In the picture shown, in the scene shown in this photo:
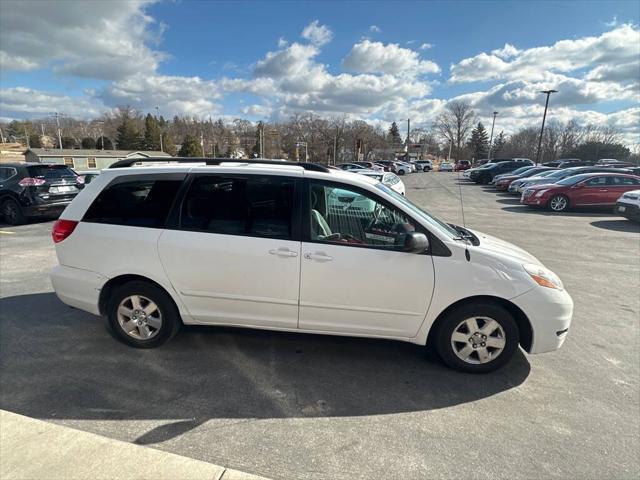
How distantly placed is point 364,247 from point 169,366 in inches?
81.3

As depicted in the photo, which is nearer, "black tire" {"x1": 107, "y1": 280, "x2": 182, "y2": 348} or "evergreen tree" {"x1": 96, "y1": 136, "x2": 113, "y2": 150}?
"black tire" {"x1": 107, "y1": 280, "x2": 182, "y2": 348}

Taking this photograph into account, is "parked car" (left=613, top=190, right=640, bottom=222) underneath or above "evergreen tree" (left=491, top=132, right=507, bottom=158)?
underneath

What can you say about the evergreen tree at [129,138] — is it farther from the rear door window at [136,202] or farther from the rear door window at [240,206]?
the rear door window at [240,206]

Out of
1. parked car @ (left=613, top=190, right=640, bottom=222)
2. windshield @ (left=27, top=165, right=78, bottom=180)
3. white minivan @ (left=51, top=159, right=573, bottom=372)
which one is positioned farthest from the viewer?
parked car @ (left=613, top=190, right=640, bottom=222)


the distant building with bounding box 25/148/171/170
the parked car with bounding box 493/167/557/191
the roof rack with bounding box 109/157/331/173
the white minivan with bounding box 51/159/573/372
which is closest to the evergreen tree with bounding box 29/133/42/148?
the distant building with bounding box 25/148/171/170

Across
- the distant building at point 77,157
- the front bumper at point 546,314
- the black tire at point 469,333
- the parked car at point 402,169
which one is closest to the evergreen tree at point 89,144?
the distant building at point 77,157

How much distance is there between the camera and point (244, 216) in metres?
3.13

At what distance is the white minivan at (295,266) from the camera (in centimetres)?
293

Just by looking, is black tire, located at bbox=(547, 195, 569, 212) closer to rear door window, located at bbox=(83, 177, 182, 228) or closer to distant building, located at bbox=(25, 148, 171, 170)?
rear door window, located at bbox=(83, 177, 182, 228)

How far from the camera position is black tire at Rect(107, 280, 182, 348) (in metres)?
3.28

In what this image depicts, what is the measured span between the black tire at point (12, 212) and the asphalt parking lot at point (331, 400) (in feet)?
23.1

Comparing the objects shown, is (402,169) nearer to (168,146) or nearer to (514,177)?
(514,177)

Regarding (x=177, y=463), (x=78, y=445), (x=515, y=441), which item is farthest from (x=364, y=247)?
(x=78, y=445)

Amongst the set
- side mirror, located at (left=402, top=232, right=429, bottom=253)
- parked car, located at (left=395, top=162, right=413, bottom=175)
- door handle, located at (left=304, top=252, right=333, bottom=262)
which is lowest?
door handle, located at (left=304, top=252, right=333, bottom=262)
